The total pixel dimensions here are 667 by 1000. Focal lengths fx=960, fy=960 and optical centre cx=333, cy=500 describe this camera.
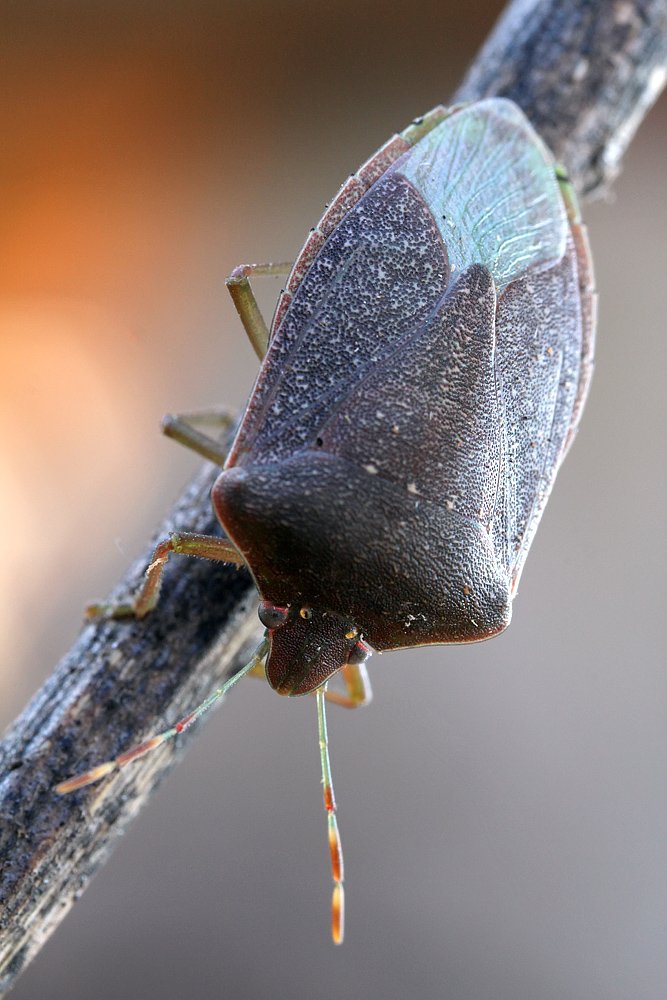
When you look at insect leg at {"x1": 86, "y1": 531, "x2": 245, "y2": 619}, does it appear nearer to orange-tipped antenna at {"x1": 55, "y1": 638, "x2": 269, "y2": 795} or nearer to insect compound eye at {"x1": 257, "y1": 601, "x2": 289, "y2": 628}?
insect compound eye at {"x1": 257, "y1": 601, "x2": 289, "y2": 628}

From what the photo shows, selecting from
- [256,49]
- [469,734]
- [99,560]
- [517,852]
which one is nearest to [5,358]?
[99,560]

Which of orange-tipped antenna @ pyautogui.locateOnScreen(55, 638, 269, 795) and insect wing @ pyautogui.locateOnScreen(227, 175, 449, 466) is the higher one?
insect wing @ pyautogui.locateOnScreen(227, 175, 449, 466)

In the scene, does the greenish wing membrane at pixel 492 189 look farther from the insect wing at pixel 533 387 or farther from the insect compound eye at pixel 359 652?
the insect compound eye at pixel 359 652

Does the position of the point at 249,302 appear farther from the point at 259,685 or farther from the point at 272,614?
the point at 259,685

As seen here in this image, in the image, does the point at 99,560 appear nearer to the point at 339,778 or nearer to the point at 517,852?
A: the point at 339,778

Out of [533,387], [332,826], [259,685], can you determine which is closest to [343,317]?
[533,387]

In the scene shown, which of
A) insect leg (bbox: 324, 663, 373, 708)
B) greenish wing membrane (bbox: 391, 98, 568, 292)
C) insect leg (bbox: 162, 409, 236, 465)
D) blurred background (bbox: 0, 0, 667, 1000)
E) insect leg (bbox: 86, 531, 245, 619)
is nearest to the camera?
insect leg (bbox: 86, 531, 245, 619)

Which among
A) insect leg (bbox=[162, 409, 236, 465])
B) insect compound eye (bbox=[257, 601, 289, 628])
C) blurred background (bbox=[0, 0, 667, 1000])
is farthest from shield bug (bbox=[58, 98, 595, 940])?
blurred background (bbox=[0, 0, 667, 1000])
